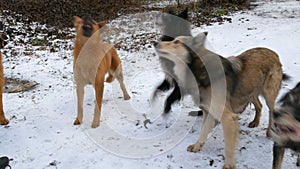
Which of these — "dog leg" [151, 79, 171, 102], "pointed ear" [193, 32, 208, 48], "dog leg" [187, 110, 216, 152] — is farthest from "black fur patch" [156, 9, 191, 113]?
"pointed ear" [193, 32, 208, 48]

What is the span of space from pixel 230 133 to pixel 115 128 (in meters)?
1.85

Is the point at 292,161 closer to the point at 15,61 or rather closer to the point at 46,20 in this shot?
the point at 15,61

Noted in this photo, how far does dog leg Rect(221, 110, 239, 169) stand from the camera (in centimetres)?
336

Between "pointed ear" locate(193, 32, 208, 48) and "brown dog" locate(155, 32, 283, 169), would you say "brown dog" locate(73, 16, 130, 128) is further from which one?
"pointed ear" locate(193, 32, 208, 48)

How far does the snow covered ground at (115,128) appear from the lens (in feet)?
12.0

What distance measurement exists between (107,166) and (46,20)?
11077mm

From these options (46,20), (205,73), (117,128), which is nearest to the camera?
(205,73)

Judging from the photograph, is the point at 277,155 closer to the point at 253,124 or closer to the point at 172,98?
the point at 253,124

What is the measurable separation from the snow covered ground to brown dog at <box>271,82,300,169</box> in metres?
0.70

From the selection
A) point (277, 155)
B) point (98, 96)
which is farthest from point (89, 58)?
point (277, 155)

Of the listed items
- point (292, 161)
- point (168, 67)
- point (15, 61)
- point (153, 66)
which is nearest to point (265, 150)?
point (292, 161)

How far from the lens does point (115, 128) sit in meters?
4.47

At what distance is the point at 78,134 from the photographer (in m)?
4.30

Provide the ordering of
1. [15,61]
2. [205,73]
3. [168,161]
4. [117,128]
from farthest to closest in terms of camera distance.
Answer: [15,61] → [117,128] → [168,161] → [205,73]
